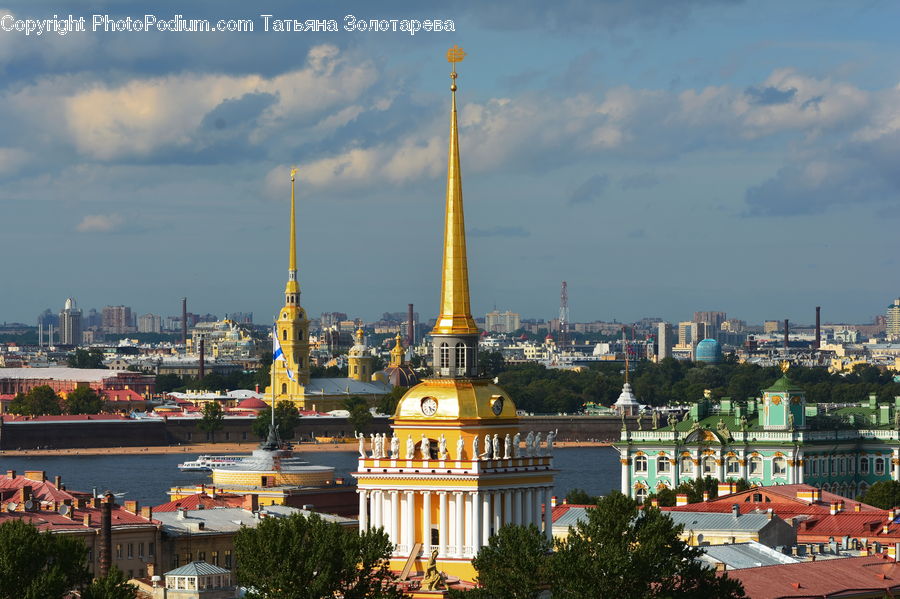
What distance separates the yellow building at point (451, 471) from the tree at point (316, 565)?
3.08ft

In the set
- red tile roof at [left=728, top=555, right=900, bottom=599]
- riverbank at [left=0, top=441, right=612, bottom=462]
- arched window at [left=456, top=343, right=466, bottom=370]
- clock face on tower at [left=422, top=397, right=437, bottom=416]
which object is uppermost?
arched window at [left=456, top=343, right=466, bottom=370]

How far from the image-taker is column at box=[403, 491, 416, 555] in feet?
113

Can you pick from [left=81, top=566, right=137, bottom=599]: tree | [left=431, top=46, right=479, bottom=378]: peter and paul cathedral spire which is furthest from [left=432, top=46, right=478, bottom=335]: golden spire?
[left=81, top=566, right=137, bottom=599]: tree

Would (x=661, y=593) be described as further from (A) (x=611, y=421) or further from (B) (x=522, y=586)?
(A) (x=611, y=421)

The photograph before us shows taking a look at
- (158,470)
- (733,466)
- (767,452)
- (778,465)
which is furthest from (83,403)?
(778,465)

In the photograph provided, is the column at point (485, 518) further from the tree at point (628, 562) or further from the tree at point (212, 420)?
the tree at point (212, 420)

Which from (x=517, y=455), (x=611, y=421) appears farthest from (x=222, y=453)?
(x=517, y=455)

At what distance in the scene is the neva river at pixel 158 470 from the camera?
9231 cm

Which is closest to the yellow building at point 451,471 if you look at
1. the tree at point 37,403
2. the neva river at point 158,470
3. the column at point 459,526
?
the column at point 459,526

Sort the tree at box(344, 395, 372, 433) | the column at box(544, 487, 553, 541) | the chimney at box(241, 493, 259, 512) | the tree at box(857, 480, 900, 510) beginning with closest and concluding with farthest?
the column at box(544, 487, 553, 541) < the chimney at box(241, 493, 259, 512) < the tree at box(857, 480, 900, 510) < the tree at box(344, 395, 372, 433)

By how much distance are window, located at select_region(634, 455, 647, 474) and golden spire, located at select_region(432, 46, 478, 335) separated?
132ft

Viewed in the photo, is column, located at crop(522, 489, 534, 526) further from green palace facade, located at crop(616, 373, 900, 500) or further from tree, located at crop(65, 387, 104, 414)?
tree, located at crop(65, 387, 104, 414)

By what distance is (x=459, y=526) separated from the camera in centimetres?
3431

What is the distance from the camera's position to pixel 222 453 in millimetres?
142875
